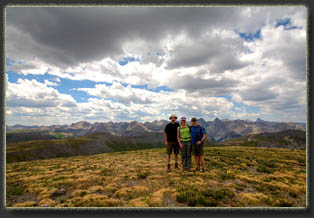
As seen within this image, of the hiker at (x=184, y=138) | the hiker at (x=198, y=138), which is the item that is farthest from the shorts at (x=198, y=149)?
the hiker at (x=184, y=138)

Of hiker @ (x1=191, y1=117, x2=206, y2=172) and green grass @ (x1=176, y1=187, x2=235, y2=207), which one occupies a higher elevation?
hiker @ (x1=191, y1=117, x2=206, y2=172)

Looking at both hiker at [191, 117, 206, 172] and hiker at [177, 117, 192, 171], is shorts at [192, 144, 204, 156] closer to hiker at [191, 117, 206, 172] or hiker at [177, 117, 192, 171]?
hiker at [191, 117, 206, 172]

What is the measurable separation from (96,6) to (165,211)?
433 inches

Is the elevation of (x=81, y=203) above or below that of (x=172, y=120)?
below

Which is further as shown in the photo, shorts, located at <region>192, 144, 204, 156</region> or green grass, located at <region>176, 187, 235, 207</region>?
shorts, located at <region>192, 144, 204, 156</region>

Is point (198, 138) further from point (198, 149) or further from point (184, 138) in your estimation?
point (184, 138)

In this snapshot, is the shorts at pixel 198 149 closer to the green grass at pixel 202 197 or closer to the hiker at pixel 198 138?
the hiker at pixel 198 138

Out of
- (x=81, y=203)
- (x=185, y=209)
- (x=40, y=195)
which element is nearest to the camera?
(x=185, y=209)

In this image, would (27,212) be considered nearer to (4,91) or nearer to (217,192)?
(4,91)

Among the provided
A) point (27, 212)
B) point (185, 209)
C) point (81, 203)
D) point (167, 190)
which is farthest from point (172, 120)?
point (27, 212)

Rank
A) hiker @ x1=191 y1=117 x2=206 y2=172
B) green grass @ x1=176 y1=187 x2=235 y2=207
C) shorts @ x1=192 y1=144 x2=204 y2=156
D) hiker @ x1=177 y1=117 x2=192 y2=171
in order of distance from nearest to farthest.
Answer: green grass @ x1=176 y1=187 x2=235 y2=207 < hiker @ x1=177 y1=117 x2=192 y2=171 < hiker @ x1=191 y1=117 x2=206 y2=172 < shorts @ x1=192 y1=144 x2=204 y2=156

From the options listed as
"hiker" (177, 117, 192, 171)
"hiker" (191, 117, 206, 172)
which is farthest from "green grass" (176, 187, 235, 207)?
"hiker" (191, 117, 206, 172)

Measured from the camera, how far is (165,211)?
6.48 meters

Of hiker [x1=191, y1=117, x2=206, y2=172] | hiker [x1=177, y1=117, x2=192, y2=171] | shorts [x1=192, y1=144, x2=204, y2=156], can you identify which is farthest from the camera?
shorts [x1=192, y1=144, x2=204, y2=156]
